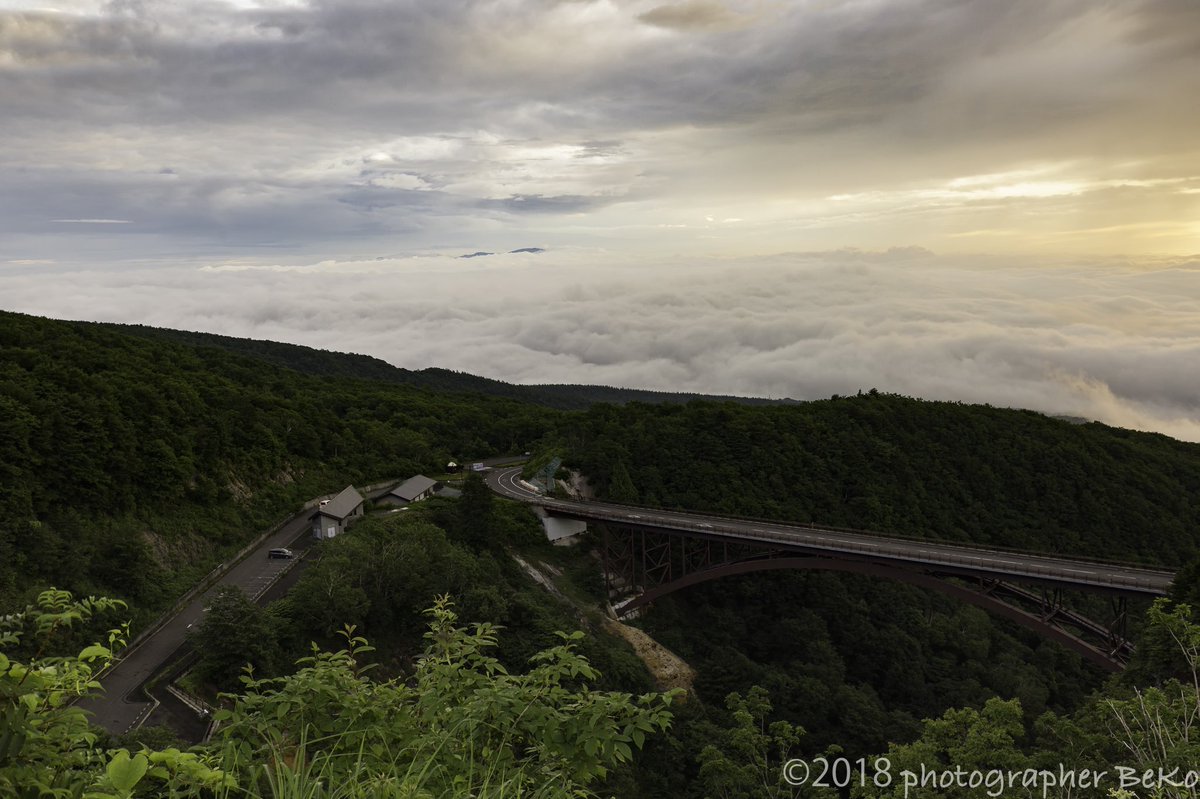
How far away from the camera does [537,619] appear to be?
1395 inches

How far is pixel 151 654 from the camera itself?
27.8 meters

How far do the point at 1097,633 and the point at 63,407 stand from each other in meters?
58.2

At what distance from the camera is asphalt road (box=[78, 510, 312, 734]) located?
77.8ft

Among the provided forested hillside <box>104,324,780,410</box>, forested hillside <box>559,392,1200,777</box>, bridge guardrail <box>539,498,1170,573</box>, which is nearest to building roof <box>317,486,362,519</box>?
bridge guardrail <box>539,498,1170,573</box>

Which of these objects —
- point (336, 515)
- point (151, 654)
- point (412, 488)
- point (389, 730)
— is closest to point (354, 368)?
point (412, 488)

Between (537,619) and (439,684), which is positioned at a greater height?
(439,684)

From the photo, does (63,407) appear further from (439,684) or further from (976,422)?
(976,422)

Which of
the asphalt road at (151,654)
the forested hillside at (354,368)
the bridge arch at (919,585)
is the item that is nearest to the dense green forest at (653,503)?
the asphalt road at (151,654)

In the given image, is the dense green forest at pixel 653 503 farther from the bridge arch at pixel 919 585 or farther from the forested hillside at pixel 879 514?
the bridge arch at pixel 919 585

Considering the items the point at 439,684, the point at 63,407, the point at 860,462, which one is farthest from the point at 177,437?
the point at 860,462

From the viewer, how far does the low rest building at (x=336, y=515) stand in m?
42.5

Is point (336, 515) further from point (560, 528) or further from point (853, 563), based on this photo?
point (853, 563)

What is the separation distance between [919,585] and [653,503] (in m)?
23.8

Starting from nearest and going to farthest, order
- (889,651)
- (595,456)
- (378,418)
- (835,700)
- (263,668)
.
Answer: (263,668) < (835,700) < (889,651) < (595,456) < (378,418)
